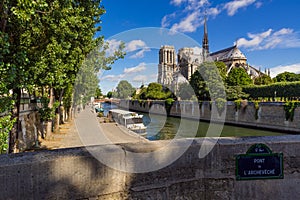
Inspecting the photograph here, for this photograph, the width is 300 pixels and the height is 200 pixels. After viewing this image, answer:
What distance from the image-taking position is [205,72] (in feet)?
148

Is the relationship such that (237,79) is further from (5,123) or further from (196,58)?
(5,123)

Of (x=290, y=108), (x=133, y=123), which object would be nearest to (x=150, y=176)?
(x=133, y=123)

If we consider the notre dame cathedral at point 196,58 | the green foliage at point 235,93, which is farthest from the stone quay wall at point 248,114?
the notre dame cathedral at point 196,58

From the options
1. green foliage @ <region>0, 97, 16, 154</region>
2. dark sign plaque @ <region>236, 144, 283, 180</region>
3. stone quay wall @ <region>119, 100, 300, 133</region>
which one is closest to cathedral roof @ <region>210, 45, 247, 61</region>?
stone quay wall @ <region>119, 100, 300, 133</region>

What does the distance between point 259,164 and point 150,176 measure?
5.07ft

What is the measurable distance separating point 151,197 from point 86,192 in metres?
0.80

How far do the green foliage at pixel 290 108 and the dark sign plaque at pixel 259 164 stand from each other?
2967 cm

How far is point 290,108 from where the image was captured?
28.3 m

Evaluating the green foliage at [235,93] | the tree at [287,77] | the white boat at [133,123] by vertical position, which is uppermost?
the tree at [287,77]

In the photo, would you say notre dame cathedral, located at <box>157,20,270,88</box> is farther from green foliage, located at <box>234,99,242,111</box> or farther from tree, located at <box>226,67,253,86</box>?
green foliage, located at <box>234,99,242,111</box>

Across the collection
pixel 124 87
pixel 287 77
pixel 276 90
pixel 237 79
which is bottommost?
pixel 124 87

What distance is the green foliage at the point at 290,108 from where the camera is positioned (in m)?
28.0

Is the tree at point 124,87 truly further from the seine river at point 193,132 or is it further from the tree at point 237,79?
the tree at point 237,79

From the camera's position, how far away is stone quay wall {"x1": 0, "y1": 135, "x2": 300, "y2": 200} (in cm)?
227
